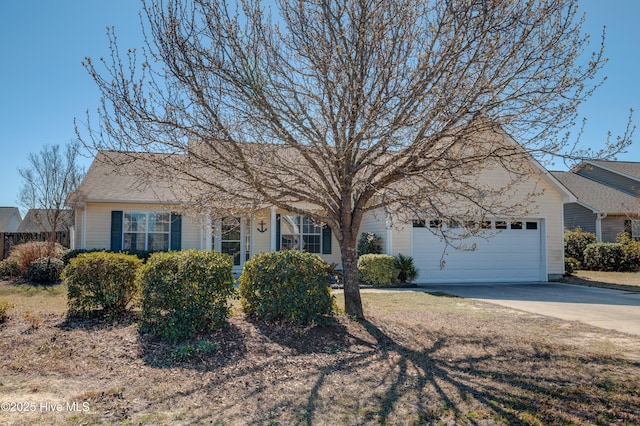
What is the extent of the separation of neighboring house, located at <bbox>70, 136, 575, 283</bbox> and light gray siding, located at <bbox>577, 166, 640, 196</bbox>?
37.7 feet

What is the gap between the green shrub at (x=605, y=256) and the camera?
2025cm

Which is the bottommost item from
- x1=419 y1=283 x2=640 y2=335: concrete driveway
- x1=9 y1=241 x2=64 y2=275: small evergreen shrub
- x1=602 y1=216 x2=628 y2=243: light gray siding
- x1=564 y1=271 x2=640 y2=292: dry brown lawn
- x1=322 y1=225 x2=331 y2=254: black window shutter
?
x1=419 y1=283 x2=640 y2=335: concrete driveway

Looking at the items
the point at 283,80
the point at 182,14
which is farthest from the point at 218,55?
the point at 283,80

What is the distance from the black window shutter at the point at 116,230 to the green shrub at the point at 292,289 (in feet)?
32.0

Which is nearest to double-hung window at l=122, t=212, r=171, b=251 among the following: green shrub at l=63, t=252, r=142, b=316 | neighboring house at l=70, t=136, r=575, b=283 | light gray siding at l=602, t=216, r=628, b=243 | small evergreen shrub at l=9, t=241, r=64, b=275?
neighboring house at l=70, t=136, r=575, b=283

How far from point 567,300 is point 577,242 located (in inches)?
482

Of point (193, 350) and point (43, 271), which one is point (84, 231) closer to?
point (43, 271)

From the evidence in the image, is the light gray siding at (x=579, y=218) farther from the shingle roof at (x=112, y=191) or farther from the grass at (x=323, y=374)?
the shingle roof at (x=112, y=191)

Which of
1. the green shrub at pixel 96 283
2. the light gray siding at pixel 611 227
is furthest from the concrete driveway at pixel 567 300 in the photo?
the light gray siding at pixel 611 227

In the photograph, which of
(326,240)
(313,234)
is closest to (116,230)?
(313,234)

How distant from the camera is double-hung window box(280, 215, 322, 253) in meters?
16.3

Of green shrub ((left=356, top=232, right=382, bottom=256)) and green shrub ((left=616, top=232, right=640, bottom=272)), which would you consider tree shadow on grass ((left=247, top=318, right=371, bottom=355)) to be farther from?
green shrub ((left=616, top=232, right=640, bottom=272))

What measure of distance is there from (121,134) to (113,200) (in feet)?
30.2

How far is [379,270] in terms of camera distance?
13.9m
